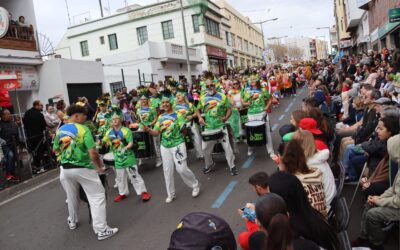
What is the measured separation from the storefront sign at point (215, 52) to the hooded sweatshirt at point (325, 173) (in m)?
34.4

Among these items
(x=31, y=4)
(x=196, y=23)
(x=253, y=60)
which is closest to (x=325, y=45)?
(x=253, y=60)

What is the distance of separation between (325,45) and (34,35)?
633 ft

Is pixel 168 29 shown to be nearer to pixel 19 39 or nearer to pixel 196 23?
pixel 196 23

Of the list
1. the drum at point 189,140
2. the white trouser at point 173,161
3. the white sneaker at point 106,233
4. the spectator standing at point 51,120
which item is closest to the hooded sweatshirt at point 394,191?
the white trouser at point 173,161

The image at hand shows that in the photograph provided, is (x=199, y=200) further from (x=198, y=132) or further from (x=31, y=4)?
(x=31, y=4)

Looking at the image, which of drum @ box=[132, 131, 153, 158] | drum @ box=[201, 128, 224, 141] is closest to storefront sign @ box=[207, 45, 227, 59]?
drum @ box=[132, 131, 153, 158]

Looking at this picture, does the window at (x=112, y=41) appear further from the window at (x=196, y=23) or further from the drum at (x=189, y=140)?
the drum at (x=189, y=140)

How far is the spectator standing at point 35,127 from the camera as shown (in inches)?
422

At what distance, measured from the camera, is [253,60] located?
63750 millimetres

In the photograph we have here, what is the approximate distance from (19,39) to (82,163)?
13.1 metres

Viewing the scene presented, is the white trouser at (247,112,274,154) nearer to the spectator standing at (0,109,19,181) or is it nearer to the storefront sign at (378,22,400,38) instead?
the spectator standing at (0,109,19,181)

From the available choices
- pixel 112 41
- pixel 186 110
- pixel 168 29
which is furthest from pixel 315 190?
pixel 112 41

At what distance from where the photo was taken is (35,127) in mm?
10766

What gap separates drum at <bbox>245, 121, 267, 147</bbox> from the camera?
853 centimetres
